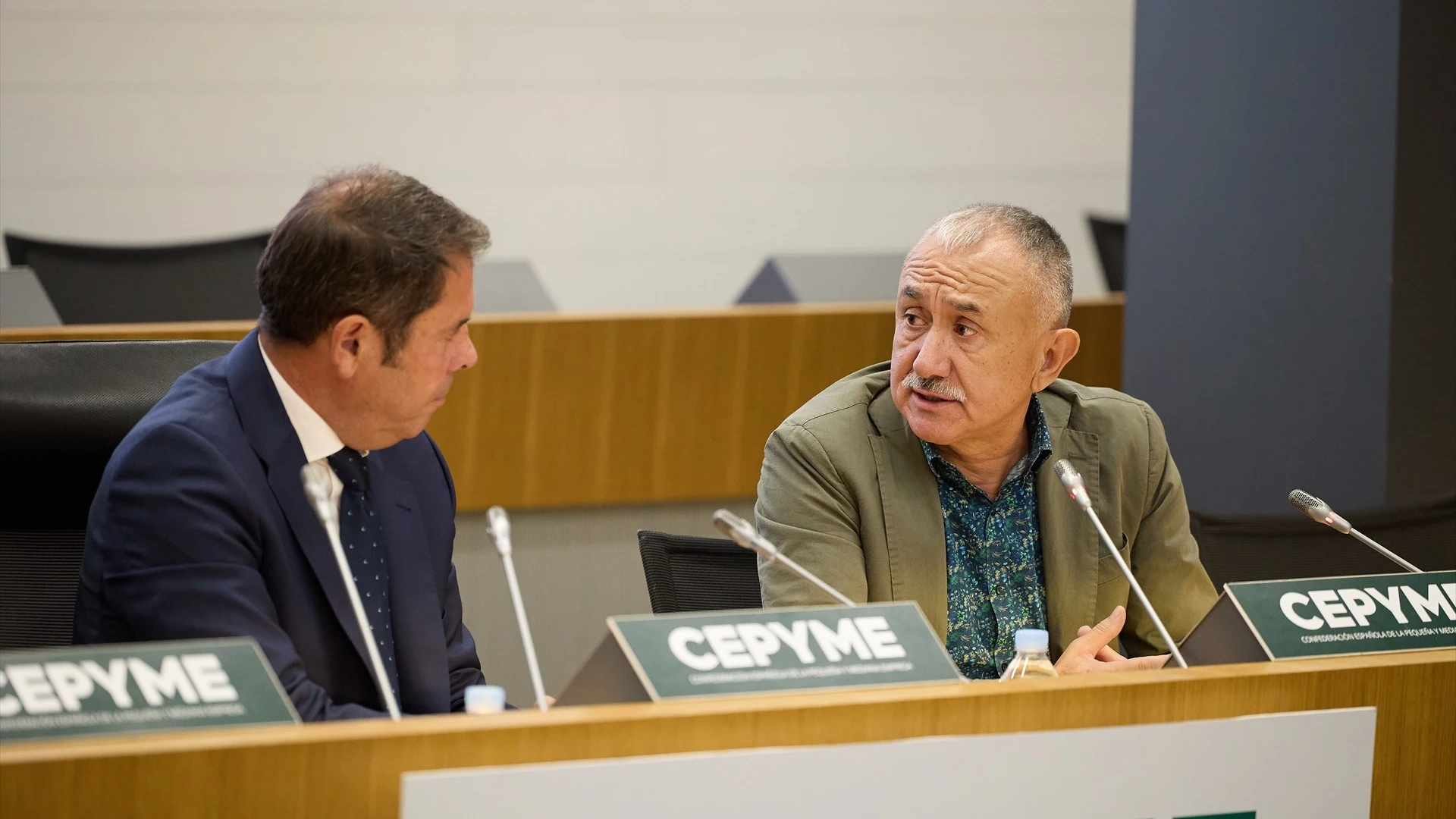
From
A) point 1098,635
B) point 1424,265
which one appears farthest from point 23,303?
point 1424,265

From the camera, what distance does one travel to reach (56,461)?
5.97ft

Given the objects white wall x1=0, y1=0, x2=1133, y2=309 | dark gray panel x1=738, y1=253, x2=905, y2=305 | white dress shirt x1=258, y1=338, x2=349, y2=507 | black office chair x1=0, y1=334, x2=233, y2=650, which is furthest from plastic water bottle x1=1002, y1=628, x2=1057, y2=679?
white wall x1=0, y1=0, x2=1133, y2=309

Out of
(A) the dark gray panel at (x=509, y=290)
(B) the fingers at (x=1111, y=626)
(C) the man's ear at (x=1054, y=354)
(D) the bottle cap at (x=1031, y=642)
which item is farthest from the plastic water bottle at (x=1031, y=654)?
(A) the dark gray panel at (x=509, y=290)

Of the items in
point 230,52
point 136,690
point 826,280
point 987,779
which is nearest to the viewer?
point 136,690

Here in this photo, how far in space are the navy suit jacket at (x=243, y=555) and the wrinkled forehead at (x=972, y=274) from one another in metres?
0.71

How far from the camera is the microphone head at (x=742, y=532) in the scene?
57.4 inches

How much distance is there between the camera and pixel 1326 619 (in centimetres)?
145

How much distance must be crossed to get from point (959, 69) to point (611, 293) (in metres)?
1.39

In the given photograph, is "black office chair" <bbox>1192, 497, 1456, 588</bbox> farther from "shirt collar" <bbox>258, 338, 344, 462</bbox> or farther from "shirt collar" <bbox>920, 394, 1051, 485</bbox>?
"shirt collar" <bbox>258, 338, 344, 462</bbox>

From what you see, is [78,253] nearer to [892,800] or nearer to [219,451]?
[219,451]

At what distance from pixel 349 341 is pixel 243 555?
0.77ft

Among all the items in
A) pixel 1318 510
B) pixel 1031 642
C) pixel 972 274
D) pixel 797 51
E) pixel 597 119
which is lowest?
pixel 1031 642

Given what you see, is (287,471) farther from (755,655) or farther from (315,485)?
(755,655)

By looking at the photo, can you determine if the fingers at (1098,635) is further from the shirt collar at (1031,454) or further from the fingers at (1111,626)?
the shirt collar at (1031,454)
